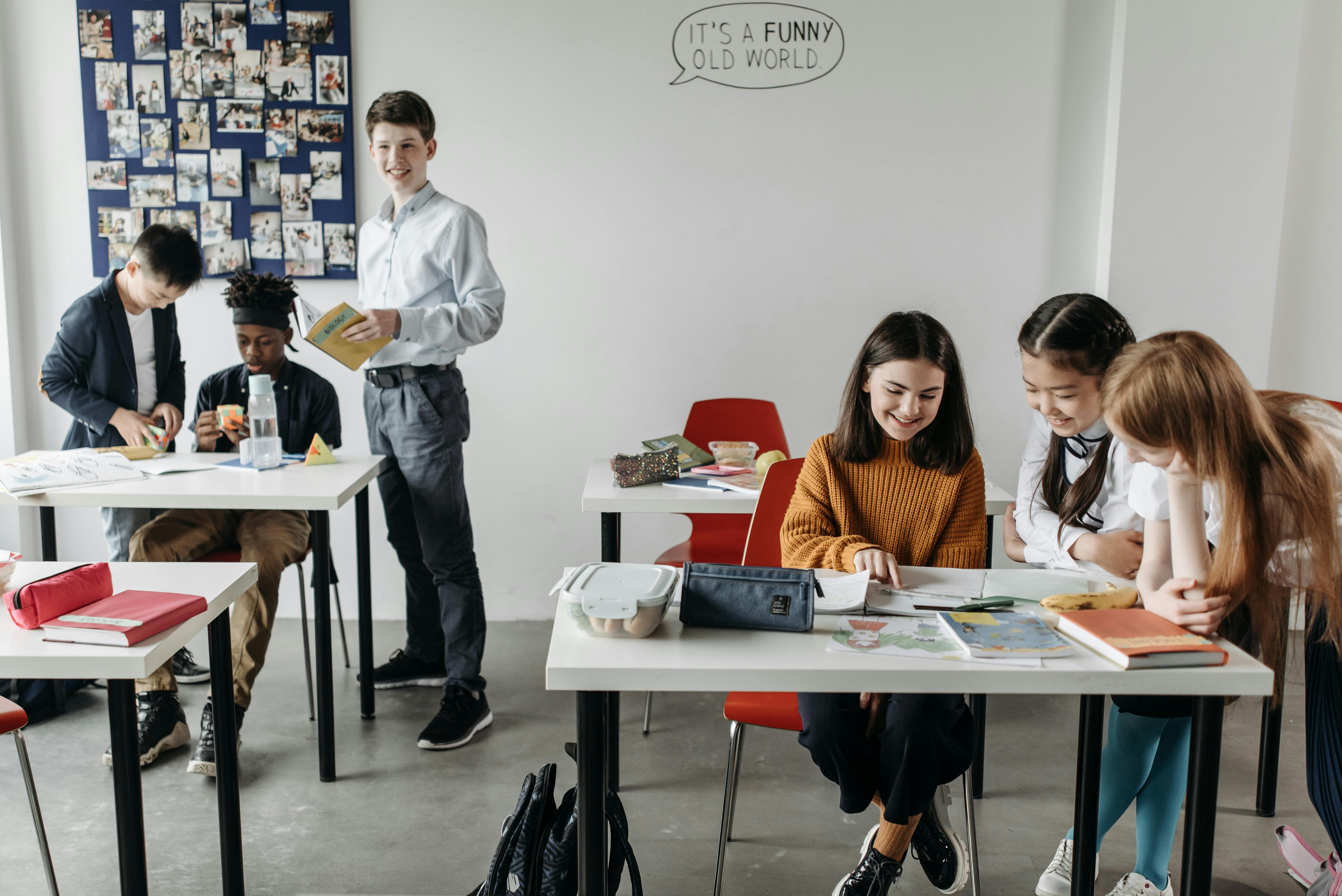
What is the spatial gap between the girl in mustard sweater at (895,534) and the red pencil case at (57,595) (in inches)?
46.8

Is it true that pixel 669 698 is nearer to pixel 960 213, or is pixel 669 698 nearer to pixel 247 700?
pixel 247 700

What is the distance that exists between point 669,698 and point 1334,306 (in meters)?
2.71

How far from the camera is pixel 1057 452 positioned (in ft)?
7.02

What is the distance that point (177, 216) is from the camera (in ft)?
11.8

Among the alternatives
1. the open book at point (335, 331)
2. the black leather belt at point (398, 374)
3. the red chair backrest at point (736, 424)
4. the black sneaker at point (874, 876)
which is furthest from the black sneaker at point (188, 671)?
the black sneaker at point (874, 876)

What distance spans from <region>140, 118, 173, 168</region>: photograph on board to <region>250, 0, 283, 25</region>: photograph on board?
49 centimetres

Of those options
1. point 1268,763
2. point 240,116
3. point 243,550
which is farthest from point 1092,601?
point 240,116

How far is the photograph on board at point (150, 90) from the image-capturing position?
352cm

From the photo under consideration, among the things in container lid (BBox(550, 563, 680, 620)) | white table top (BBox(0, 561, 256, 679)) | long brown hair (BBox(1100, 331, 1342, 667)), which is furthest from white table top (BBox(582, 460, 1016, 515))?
long brown hair (BBox(1100, 331, 1342, 667))

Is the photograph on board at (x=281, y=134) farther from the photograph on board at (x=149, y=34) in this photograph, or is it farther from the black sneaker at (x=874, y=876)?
the black sneaker at (x=874, y=876)

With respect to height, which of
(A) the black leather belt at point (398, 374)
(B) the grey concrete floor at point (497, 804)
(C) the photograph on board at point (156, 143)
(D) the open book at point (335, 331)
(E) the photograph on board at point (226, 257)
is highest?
(C) the photograph on board at point (156, 143)

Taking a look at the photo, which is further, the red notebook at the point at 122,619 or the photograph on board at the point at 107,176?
the photograph on board at the point at 107,176

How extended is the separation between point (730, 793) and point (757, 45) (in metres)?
2.68

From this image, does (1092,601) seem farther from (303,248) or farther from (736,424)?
(303,248)
